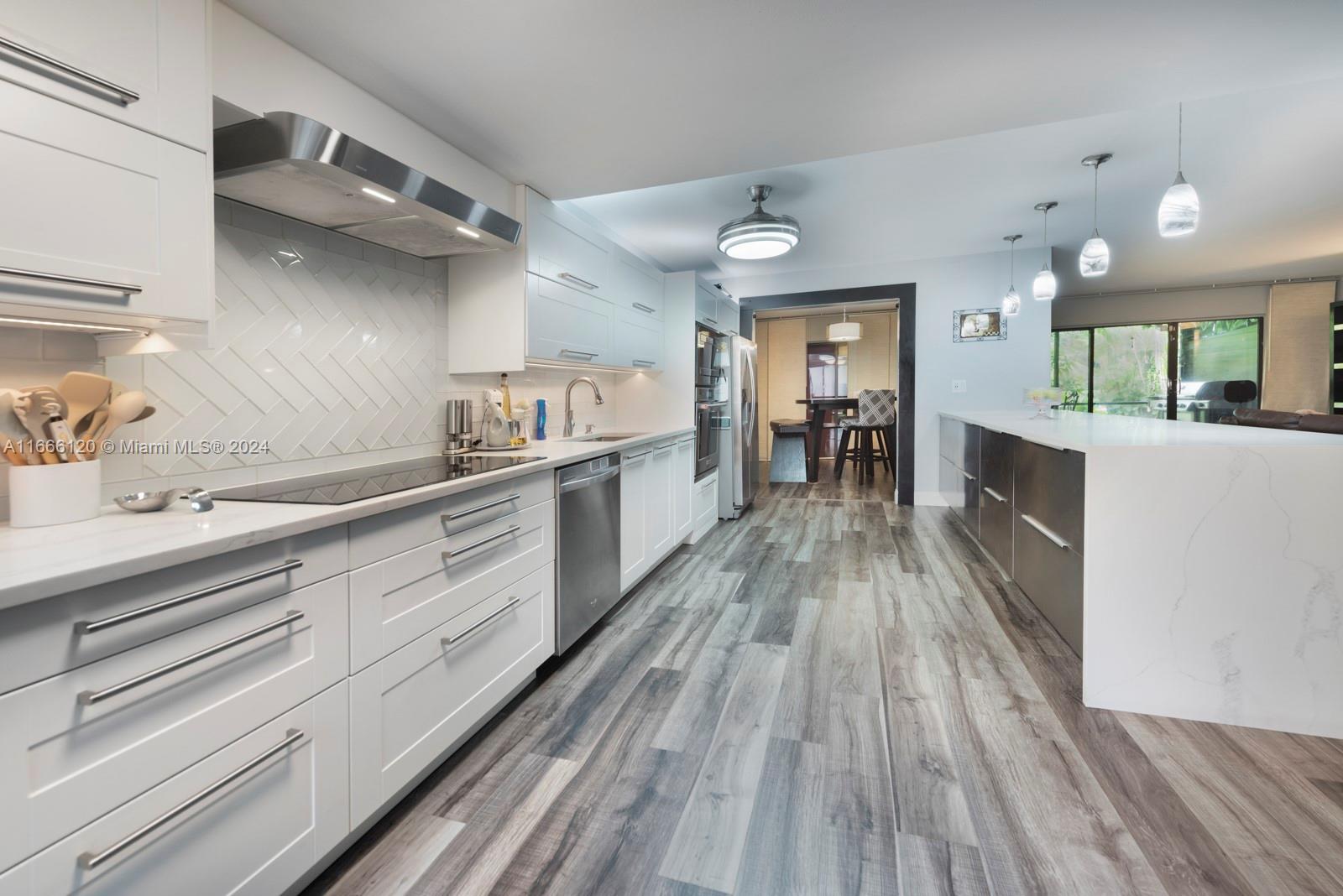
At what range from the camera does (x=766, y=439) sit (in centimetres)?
916

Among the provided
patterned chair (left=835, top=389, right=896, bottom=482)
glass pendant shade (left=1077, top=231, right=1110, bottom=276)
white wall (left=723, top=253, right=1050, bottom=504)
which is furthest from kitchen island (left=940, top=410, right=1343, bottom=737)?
patterned chair (left=835, top=389, right=896, bottom=482)

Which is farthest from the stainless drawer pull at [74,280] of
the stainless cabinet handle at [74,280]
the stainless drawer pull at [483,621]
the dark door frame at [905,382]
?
the dark door frame at [905,382]

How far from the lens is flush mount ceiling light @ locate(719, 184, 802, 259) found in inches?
133

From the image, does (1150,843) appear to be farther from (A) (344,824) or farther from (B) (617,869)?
(A) (344,824)

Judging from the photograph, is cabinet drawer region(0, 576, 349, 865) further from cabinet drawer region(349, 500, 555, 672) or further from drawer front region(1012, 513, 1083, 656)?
drawer front region(1012, 513, 1083, 656)

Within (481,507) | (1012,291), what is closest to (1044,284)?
(1012,291)

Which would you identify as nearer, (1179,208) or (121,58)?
(121,58)

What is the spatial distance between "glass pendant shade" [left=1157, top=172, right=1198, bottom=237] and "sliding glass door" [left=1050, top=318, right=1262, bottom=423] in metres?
6.06

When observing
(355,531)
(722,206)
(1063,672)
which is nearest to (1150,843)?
(1063,672)

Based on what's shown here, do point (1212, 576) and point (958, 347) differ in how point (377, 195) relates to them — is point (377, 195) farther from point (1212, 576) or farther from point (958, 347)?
point (958, 347)

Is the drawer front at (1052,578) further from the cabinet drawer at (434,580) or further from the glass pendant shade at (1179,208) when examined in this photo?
the cabinet drawer at (434,580)

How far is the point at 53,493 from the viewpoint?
1060 millimetres

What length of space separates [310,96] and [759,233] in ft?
7.65

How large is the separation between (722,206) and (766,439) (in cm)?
575
